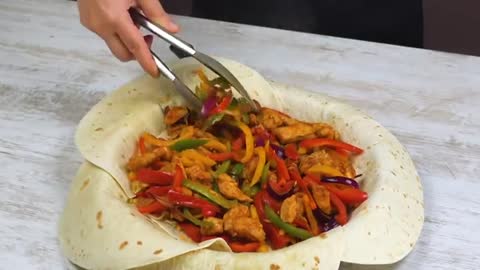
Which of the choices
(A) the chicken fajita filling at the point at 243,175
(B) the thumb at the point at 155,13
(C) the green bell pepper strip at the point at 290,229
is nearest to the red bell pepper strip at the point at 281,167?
(A) the chicken fajita filling at the point at 243,175

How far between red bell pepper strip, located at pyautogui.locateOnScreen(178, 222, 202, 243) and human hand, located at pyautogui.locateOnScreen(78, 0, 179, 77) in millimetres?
307

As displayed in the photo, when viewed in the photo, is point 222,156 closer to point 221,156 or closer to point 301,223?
point 221,156

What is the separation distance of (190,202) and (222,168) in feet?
0.39

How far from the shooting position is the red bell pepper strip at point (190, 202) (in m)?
1.37

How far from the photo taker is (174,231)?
54.7 inches

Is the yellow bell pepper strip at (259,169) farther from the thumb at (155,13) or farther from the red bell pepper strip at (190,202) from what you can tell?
the thumb at (155,13)

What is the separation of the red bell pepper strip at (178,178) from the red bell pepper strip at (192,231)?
66 mm

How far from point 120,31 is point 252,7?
841 mm

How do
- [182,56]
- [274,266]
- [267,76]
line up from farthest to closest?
1. [267,76]
2. [182,56]
3. [274,266]

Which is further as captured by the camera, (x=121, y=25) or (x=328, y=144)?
(x=328, y=144)

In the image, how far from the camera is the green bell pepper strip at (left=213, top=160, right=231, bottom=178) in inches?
56.5

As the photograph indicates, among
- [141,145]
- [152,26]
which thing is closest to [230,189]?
[141,145]

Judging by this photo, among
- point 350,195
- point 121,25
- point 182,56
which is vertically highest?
point 121,25

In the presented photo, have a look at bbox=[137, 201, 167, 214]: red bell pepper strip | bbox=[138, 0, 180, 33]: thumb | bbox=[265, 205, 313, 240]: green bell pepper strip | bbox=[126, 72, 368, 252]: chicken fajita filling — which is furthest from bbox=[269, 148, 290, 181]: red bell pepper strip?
bbox=[138, 0, 180, 33]: thumb
